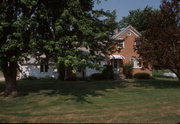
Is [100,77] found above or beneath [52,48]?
beneath

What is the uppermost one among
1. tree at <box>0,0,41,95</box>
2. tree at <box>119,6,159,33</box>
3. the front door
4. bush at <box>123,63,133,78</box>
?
tree at <box>119,6,159,33</box>

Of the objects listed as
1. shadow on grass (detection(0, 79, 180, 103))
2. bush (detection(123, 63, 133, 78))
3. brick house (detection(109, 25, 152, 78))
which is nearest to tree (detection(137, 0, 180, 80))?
shadow on grass (detection(0, 79, 180, 103))

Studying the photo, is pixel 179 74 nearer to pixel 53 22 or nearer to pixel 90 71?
pixel 53 22

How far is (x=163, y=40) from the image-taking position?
16.6 metres

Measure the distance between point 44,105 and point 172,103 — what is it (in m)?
6.94

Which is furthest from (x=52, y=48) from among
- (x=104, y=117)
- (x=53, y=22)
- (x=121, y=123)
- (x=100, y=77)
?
(x=100, y=77)

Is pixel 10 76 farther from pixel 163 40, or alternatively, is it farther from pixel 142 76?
pixel 142 76

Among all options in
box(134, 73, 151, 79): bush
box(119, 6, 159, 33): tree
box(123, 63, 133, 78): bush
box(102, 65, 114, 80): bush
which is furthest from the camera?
box(119, 6, 159, 33): tree

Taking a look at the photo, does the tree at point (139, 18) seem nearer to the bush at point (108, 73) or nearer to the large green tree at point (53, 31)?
the bush at point (108, 73)

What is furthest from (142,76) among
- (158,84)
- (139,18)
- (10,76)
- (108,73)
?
(139,18)

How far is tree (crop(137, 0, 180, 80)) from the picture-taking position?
16.1 m

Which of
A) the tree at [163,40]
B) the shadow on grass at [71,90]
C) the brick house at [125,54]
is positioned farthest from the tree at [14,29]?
the brick house at [125,54]

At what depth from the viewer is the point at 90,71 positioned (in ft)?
102

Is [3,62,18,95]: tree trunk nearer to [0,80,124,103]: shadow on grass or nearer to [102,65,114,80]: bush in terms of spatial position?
[0,80,124,103]: shadow on grass
